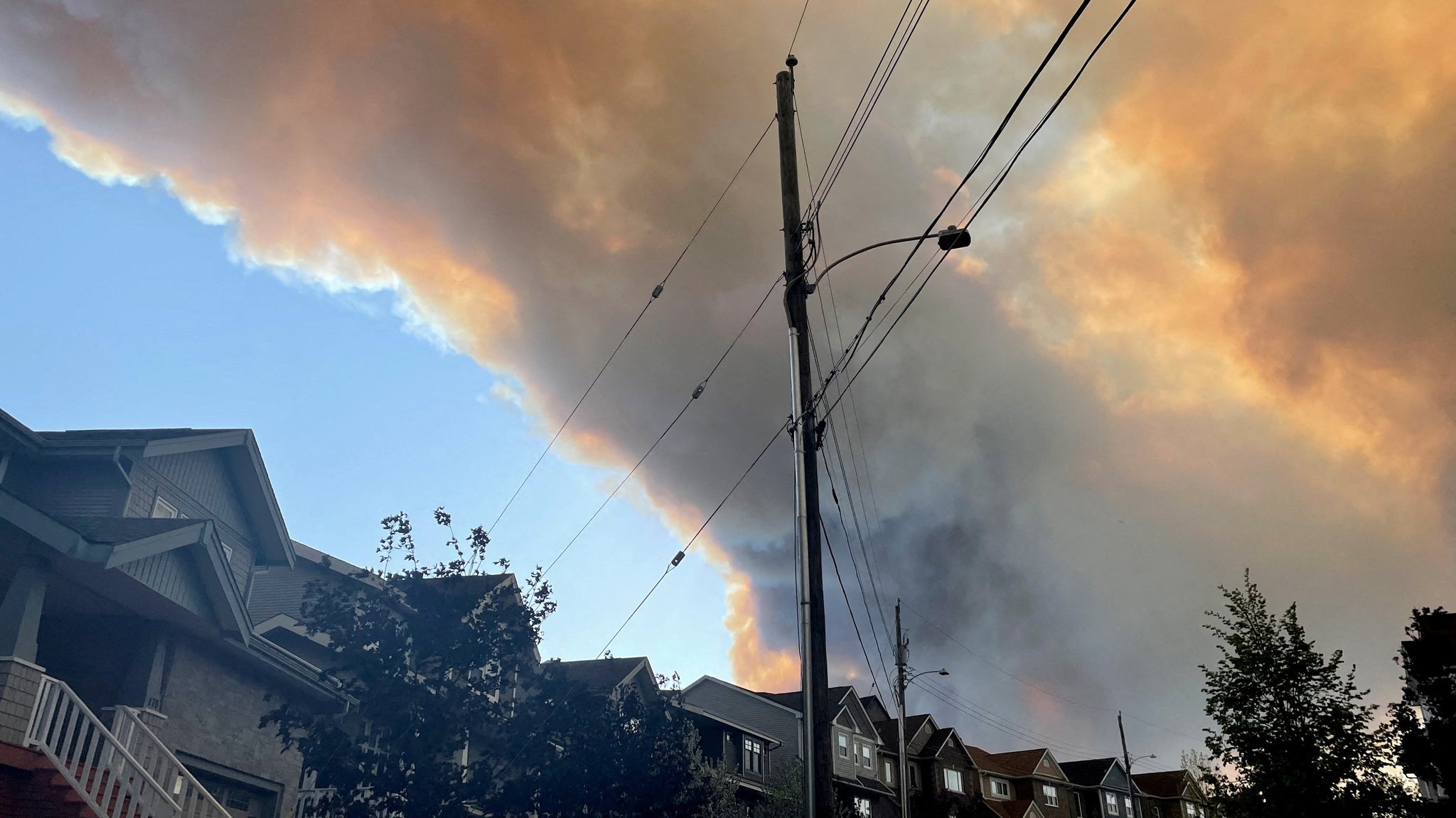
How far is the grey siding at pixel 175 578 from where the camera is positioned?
1762 cm

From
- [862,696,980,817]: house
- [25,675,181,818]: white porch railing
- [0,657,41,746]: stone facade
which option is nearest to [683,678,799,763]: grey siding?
[862,696,980,817]: house

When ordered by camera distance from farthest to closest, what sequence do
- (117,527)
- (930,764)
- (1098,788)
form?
(1098,788) < (930,764) < (117,527)

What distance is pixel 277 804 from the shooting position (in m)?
22.0

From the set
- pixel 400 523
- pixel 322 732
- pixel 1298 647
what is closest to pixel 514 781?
pixel 322 732

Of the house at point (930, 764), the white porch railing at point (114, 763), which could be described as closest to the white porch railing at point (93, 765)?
the white porch railing at point (114, 763)

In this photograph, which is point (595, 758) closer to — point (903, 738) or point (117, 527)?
point (117, 527)

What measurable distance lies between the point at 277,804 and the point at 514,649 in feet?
29.1

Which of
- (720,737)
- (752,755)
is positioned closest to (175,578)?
(720,737)

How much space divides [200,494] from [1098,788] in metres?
81.1

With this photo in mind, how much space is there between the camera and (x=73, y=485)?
20.9m

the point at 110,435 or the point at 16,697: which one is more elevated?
the point at 110,435

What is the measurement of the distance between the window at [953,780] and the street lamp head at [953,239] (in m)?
65.1

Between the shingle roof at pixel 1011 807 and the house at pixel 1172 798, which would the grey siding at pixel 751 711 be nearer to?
the shingle roof at pixel 1011 807

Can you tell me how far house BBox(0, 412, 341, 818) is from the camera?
15.1 metres
